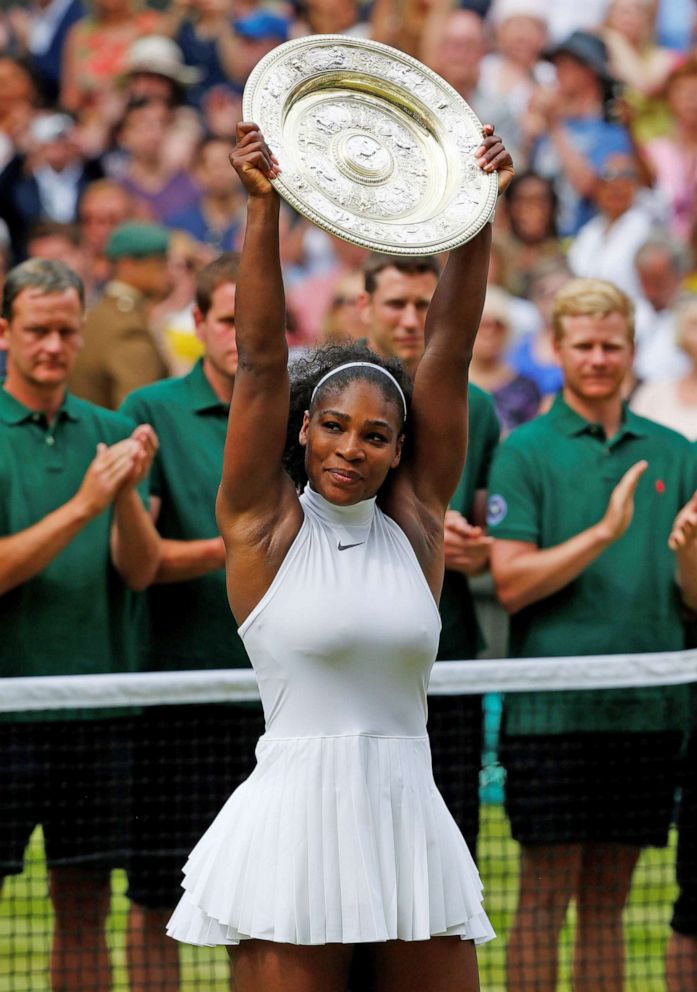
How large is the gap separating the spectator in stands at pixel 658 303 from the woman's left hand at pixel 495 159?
6.47m

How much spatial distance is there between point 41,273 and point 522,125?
7.09m

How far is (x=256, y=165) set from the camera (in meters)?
3.98

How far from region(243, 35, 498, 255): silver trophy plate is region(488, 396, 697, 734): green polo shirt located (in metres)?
2.15

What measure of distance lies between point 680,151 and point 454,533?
7.28m

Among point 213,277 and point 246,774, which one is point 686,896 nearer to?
point 246,774

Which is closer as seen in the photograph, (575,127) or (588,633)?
(588,633)

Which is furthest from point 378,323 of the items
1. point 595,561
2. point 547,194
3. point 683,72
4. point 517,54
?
point 683,72

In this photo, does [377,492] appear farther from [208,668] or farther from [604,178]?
[604,178]

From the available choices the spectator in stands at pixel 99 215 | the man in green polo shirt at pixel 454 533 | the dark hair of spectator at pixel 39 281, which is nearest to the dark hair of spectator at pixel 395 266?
the man in green polo shirt at pixel 454 533

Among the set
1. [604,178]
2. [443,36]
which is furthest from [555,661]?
[443,36]

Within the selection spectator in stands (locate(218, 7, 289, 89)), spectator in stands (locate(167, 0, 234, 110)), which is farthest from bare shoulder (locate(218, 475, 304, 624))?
spectator in stands (locate(218, 7, 289, 89))

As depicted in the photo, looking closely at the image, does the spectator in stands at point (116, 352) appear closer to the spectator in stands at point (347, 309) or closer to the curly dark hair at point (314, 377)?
the spectator in stands at point (347, 309)

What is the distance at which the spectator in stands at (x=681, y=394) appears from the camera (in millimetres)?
8000

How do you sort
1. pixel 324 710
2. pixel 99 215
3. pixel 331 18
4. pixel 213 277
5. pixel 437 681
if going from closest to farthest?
pixel 324 710 → pixel 437 681 → pixel 213 277 → pixel 99 215 → pixel 331 18
